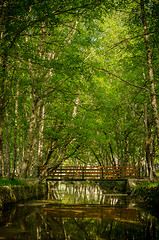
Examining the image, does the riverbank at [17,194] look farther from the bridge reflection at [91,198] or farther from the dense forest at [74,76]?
the bridge reflection at [91,198]

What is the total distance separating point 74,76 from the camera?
15641 millimetres

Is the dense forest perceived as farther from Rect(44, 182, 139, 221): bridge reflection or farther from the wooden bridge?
Rect(44, 182, 139, 221): bridge reflection

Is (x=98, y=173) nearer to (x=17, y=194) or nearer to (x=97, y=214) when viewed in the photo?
(x=17, y=194)

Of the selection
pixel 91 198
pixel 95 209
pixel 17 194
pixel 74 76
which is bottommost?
pixel 91 198

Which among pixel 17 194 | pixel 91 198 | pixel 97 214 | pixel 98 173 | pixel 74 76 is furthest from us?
pixel 98 173

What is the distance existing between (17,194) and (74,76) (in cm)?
759

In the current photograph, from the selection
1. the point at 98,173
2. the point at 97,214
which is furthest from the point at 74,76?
the point at 98,173

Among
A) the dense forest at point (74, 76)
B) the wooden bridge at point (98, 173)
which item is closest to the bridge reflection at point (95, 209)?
the dense forest at point (74, 76)

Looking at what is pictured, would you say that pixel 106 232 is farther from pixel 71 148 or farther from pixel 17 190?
pixel 71 148

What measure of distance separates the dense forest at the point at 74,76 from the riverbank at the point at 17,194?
1.11 meters

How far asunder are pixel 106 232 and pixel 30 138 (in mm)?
9600

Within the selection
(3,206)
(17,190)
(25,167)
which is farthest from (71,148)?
(3,206)

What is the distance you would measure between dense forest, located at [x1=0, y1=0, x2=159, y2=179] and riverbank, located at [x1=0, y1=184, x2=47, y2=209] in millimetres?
1108

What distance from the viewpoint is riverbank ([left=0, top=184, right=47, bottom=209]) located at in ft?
32.0
